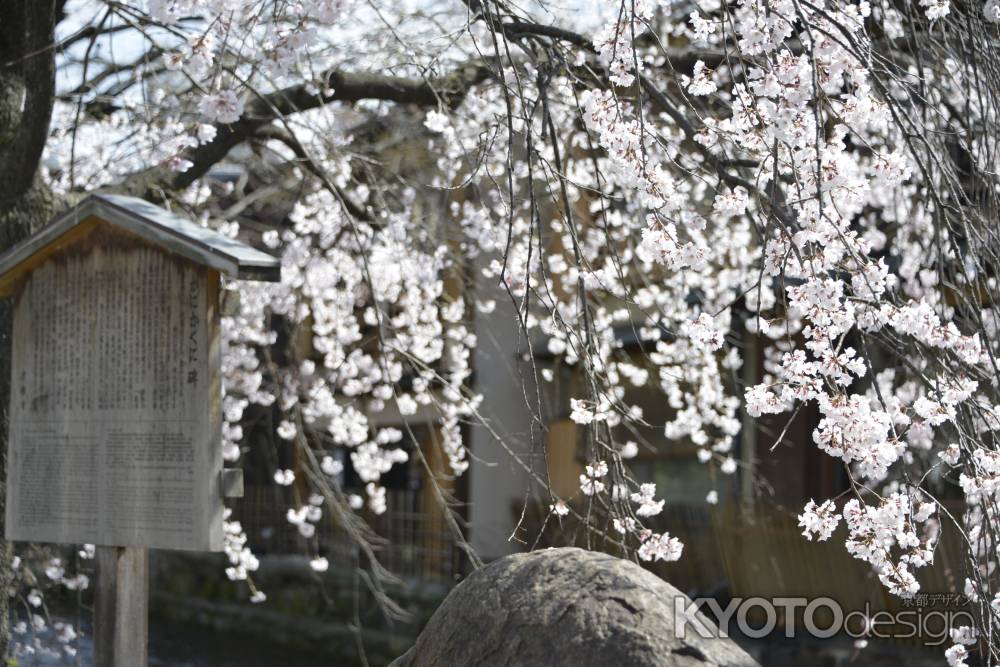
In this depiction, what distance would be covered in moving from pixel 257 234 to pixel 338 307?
4685mm

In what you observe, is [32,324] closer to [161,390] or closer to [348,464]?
[161,390]

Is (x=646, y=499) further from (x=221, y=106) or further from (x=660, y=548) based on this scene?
(x=221, y=106)

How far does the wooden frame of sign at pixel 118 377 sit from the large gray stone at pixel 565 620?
1521mm

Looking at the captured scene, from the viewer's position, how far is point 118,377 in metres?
4.97

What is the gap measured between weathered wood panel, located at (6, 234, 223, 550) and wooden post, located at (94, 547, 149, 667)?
0.11 metres

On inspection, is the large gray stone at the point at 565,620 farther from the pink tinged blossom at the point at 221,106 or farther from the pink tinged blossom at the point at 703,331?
the pink tinged blossom at the point at 221,106

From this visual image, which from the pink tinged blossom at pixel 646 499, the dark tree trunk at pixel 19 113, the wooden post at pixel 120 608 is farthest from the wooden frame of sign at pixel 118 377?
the pink tinged blossom at pixel 646 499

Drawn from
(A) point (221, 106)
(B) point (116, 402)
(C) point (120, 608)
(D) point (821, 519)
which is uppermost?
(A) point (221, 106)

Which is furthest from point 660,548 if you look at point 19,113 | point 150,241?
point 19,113

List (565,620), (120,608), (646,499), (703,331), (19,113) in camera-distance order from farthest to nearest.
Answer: (19,113) < (120,608) < (646,499) < (703,331) < (565,620)

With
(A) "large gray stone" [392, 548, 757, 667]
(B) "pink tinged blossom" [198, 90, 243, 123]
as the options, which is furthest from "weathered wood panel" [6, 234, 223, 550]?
(A) "large gray stone" [392, 548, 757, 667]

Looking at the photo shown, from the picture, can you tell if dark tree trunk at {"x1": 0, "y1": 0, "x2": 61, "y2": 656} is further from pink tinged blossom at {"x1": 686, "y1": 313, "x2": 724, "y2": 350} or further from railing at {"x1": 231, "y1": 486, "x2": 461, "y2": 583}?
railing at {"x1": 231, "y1": 486, "x2": 461, "y2": 583}

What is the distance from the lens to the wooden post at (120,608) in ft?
16.0

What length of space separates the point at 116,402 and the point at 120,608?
0.89m
